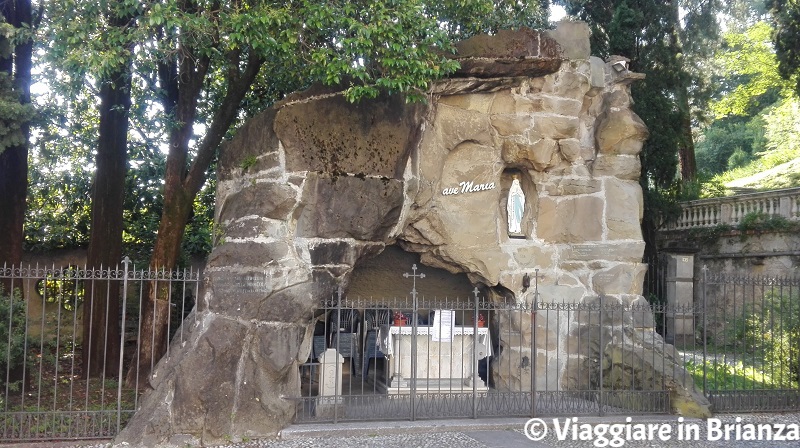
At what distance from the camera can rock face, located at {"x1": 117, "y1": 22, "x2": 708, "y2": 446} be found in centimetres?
775

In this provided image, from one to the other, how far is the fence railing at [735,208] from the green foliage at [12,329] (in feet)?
51.9

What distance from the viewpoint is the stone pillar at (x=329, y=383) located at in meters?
8.20

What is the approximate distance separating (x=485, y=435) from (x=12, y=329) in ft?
17.9

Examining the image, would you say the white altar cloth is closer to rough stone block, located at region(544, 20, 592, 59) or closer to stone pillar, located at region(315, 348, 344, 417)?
stone pillar, located at region(315, 348, 344, 417)

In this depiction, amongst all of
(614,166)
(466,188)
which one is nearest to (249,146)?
(466,188)

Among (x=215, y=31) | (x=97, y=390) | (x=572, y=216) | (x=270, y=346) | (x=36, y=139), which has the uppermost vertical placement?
(x=215, y=31)

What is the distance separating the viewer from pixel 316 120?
8.55 metres

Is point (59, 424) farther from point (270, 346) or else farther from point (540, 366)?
point (540, 366)

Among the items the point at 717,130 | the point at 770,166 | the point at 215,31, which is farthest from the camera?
the point at 717,130

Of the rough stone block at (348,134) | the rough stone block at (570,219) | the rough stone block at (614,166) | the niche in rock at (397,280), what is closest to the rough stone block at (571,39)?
the rough stone block at (614,166)

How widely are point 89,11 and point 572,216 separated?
22.8ft

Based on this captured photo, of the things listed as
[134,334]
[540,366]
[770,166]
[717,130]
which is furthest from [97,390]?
[717,130]

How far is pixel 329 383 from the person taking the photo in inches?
354

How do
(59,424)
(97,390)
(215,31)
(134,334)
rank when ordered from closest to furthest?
(59,424) < (215,31) < (97,390) < (134,334)
